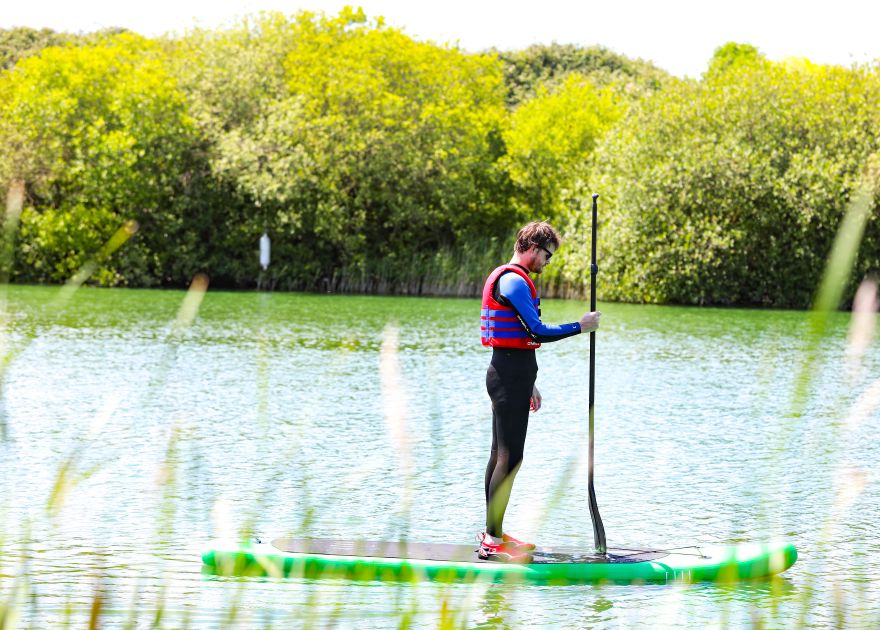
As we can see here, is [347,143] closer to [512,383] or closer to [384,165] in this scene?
[384,165]

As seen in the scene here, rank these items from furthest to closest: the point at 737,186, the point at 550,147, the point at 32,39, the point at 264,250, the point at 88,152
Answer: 1. the point at 32,39
2. the point at 550,147
3. the point at 264,250
4. the point at 88,152
5. the point at 737,186

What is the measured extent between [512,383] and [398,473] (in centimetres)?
393

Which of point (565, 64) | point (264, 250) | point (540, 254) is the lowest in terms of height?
point (540, 254)

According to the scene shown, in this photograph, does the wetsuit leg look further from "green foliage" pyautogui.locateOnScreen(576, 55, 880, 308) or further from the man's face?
"green foliage" pyautogui.locateOnScreen(576, 55, 880, 308)

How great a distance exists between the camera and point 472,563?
6539mm

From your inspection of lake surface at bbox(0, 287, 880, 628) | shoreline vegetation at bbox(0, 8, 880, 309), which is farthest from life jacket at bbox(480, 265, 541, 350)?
shoreline vegetation at bbox(0, 8, 880, 309)

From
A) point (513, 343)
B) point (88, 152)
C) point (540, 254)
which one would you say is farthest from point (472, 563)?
point (88, 152)

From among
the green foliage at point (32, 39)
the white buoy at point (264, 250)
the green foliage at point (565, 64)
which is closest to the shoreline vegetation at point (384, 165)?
the white buoy at point (264, 250)

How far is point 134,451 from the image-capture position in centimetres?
1105

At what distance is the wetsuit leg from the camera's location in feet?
21.5

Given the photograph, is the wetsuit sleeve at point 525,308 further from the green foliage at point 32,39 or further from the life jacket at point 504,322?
the green foliage at point 32,39

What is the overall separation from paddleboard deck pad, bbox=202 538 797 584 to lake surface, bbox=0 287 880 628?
0.08 metres

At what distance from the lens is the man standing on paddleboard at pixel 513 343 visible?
6.45 metres

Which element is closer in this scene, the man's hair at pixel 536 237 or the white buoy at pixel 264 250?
the man's hair at pixel 536 237
